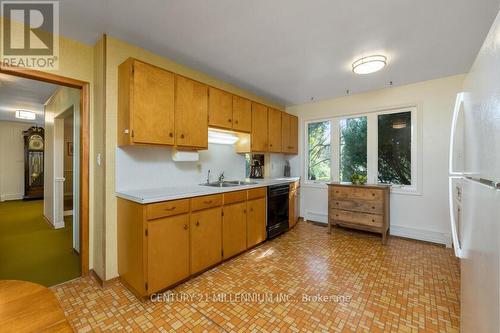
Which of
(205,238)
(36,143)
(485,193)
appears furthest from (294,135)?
(36,143)

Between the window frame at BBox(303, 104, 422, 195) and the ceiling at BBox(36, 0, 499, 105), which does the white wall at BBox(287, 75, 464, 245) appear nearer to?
the window frame at BBox(303, 104, 422, 195)

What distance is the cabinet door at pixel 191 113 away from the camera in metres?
2.31

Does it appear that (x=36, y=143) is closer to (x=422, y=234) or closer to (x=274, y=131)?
(x=274, y=131)

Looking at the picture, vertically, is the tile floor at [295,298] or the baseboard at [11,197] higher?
the baseboard at [11,197]

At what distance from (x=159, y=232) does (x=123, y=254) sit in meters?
0.53

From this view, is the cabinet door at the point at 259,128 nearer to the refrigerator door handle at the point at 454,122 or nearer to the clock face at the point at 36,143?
the refrigerator door handle at the point at 454,122

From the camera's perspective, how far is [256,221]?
300 cm

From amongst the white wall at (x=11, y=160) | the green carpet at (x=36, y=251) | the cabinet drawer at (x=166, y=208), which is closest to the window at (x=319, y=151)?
the cabinet drawer at (x=166, y=208)

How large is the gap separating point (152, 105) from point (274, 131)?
2253 mm

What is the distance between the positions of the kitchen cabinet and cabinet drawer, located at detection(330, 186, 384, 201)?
643 mm

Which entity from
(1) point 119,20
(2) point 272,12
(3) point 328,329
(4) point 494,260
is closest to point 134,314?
(3) point 328,329

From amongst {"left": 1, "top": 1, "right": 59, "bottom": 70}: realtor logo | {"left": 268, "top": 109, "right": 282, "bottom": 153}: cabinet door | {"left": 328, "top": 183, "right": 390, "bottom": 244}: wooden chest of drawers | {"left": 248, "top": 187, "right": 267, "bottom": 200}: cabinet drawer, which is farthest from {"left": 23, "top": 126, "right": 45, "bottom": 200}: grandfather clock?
{"left": 328, "top": 183, "right": 390, "bottom": 244}: wooden chest of drawers

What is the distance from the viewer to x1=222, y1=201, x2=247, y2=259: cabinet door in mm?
2535

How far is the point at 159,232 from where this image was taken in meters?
1.89
